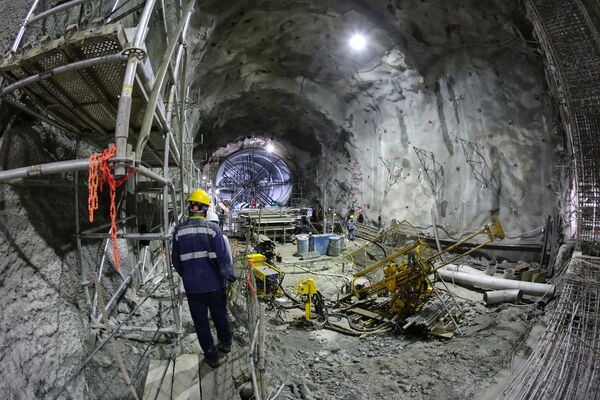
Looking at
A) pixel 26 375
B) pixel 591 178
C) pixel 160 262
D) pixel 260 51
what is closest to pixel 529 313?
pixel 591 178

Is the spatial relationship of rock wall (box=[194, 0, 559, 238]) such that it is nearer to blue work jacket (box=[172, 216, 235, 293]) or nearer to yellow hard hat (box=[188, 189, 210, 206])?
yellow hard hat (box=[188, 189, 210, 206])

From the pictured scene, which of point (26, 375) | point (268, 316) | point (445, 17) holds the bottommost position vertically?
point (268, 316)

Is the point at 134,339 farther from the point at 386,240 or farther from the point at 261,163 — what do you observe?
the point at 261,163

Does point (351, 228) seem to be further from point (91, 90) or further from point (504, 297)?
point (91, 90)

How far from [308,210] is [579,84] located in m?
10.9

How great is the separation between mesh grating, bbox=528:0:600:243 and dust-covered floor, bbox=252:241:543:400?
2924 millimetres

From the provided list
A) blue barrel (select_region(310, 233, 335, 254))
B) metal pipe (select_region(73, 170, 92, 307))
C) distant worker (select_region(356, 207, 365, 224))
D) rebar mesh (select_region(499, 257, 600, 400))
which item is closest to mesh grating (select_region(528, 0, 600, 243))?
rebar mesh (select_region(499, 257, 600, 400))

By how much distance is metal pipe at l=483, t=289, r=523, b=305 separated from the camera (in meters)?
5.34

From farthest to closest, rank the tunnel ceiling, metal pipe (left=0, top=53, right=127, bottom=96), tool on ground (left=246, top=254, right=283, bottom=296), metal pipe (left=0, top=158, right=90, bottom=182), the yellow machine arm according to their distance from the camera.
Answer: the tunnel ceiling → tool on ground (left=246, top=254, right=283, bottom=296) → the yellow machine arm → metal pipe (left=0, top=53, right=127, bottom=96) → metal pipe (left=0, top=158, right=90, bottom=182)

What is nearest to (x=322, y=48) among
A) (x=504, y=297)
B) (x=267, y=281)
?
(x=267, y=281)

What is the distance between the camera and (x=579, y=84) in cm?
598

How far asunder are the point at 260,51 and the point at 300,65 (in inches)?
79.1

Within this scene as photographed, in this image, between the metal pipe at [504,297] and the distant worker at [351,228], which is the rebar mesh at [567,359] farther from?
the distant worker at [351,228]

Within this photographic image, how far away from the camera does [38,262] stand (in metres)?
2.38
